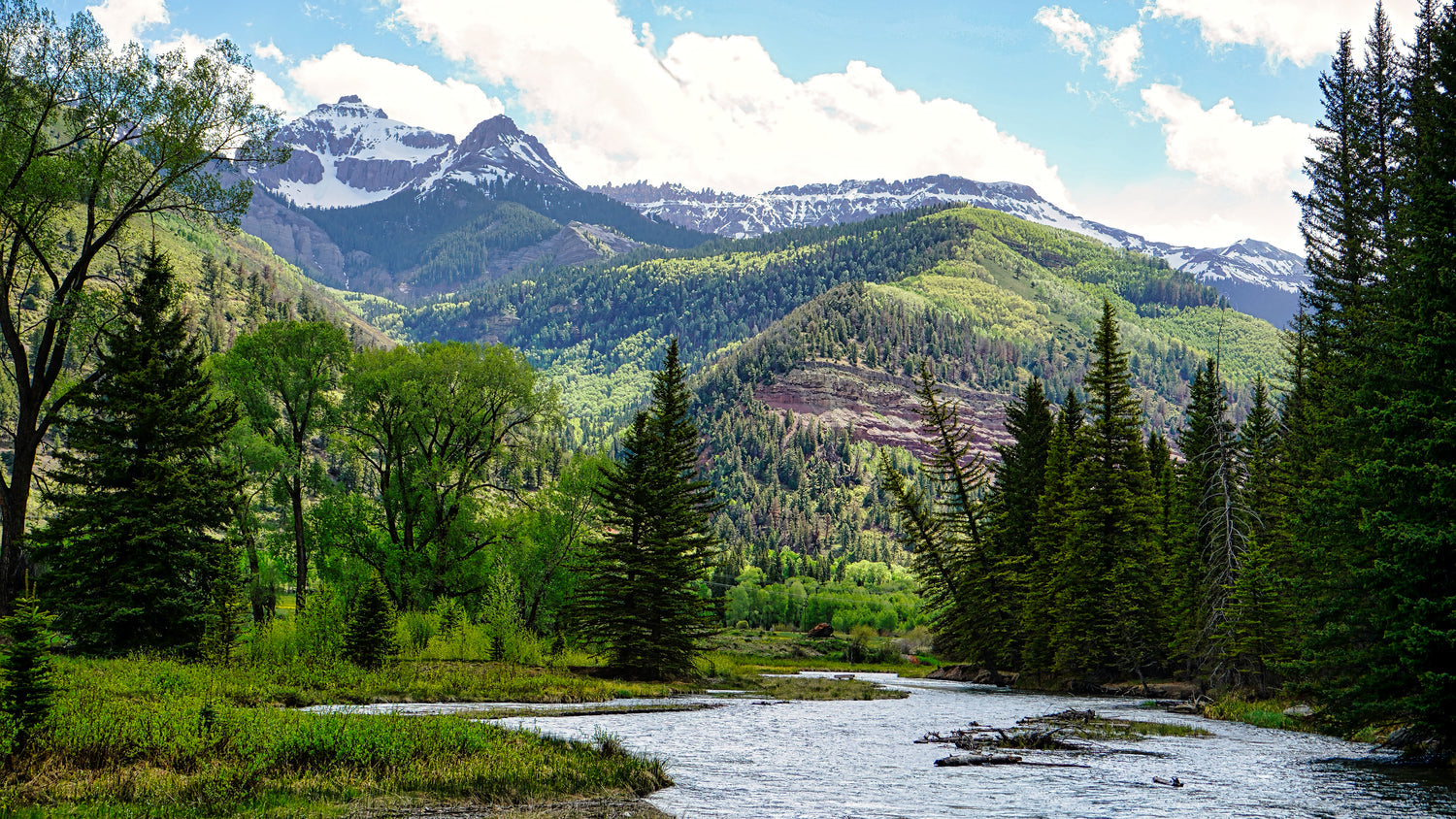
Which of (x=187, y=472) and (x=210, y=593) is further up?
(x=187, y=472)

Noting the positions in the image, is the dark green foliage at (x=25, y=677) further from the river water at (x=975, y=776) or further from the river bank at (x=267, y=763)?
the river water at (x=975, y=776)

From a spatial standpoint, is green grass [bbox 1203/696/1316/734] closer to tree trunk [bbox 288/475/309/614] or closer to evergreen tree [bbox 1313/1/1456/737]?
evergreen tree [bbox 1313/1/1456/737]

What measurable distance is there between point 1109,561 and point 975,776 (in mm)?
39877

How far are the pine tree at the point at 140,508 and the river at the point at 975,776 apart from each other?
990 centimetres

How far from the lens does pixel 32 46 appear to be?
2823cm

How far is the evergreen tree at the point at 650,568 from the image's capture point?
46.4 meters

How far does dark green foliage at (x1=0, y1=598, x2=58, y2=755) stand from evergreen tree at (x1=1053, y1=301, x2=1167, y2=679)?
5282 cm

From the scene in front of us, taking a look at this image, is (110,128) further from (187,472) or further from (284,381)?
(284,381)

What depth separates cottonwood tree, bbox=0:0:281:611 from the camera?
2777 centimetres

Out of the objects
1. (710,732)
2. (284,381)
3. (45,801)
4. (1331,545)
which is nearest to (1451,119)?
(1331,545)

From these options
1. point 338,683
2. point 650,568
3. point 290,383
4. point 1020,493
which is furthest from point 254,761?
point 1020,493

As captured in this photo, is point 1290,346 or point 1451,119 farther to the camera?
point 1290,346

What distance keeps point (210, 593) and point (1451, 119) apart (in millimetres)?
40905

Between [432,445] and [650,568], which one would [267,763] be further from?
[432,445]
